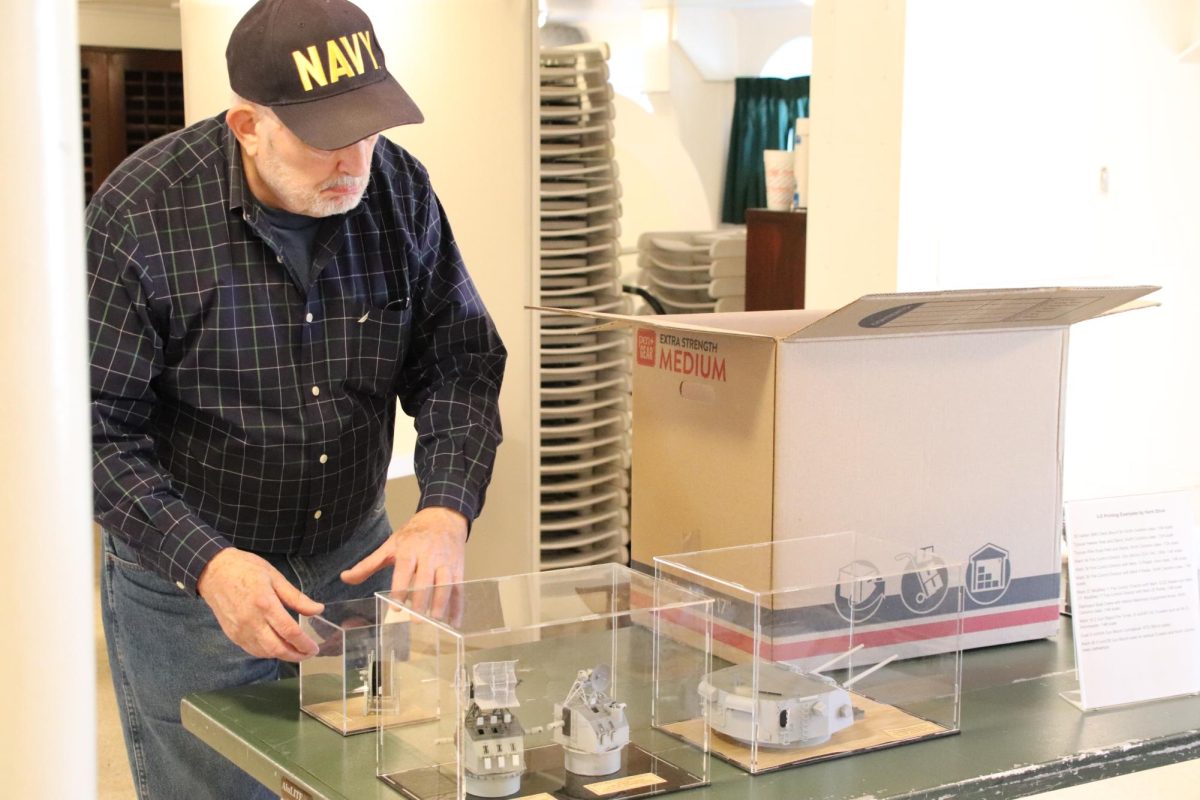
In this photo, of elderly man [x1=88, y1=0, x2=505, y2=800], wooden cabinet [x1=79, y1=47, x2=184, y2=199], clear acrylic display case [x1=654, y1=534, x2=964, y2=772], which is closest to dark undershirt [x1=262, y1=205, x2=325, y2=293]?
elderly man [x1=88, y1=0, x2=505, y2=800]

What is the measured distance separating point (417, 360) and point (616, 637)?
2.26 feet

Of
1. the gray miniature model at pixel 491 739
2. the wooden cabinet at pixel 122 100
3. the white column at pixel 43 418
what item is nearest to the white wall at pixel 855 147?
the gray miniature model at pixel 491 739

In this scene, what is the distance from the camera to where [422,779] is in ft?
4.19

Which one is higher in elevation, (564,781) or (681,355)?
(681,355)

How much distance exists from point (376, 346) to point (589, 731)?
2.30ft

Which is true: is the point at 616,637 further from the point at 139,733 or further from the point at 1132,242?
the point at 1132,242

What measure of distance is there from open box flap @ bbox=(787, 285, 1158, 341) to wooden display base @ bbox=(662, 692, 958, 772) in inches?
15.8

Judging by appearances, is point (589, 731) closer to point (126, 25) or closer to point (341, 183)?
point (341, 183)

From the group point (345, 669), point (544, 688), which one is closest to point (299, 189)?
point (345, 669)

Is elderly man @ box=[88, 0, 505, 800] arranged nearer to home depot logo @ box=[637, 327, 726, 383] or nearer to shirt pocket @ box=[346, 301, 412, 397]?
shirt pocket @ box=[346, 301, 412, 397]

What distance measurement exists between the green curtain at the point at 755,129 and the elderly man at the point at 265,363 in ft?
22.2

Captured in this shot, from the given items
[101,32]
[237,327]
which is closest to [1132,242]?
[237,327]

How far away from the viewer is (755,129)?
8547 millimetres

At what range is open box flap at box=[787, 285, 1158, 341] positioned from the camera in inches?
58.3
